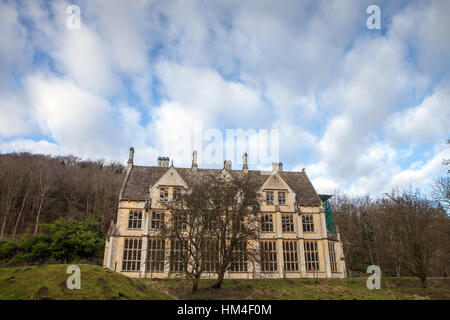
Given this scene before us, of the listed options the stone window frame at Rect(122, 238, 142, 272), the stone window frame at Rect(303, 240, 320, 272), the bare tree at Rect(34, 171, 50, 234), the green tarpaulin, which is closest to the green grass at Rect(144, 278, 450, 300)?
the stone window frame at Rect(122, 238, 142, 272)

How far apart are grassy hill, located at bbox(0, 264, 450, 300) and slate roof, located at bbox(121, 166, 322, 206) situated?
37.9 feet

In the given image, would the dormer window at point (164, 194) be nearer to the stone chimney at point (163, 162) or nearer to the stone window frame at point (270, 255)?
the stone chimney at point (163, 162)

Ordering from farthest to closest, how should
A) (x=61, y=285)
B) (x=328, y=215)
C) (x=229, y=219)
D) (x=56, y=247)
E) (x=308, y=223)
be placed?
(x=328, y=215), (x=308, y=223), (x=56, y=247), (x=229, y=219), (x=61, y=285)

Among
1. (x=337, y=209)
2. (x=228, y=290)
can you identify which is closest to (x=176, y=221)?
(x=228, y=290)

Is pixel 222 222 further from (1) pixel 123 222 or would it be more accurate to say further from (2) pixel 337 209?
(2) pixel 337 209

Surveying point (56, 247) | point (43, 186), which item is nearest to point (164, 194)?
point (56, 247)

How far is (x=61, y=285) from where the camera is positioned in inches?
547

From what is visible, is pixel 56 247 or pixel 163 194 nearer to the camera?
pixel 56 247

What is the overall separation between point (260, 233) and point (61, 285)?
920 inches

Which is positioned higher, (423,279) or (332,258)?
(332,258)

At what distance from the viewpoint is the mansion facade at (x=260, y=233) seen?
31484 millimetres

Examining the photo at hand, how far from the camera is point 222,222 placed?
23781 mm

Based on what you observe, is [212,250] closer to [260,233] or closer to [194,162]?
[260,233]

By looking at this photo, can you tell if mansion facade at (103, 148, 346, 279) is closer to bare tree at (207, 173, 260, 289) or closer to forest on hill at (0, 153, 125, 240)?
bare tree at (207, 173, 260, 289)
